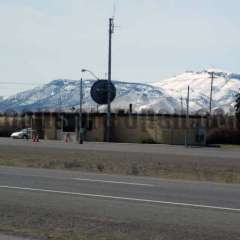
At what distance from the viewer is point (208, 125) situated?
91562 mm

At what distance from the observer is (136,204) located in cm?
1527

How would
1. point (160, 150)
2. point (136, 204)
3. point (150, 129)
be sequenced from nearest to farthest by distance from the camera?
point (136, 204) < point (160, 150) < point (150, 129)

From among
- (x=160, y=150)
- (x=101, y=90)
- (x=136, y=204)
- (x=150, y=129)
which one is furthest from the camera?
(x=101, y=90)

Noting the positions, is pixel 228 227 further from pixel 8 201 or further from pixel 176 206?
pixel 8 201

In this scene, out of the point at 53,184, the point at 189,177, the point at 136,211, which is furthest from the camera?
the point at 189,177

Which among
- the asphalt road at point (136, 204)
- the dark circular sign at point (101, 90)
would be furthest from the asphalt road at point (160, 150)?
the asphalt road at point (136, 204)

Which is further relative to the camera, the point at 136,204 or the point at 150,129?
the point at 150,129

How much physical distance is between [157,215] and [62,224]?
2.18 m

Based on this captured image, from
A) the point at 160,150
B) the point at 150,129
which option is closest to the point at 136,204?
the point at 160,150

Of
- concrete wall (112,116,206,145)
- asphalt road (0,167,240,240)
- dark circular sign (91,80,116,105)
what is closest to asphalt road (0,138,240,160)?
concrete wall (112,116,206,145)

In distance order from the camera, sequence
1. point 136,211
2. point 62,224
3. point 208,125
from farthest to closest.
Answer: point 208,125 → point 136,211 → point 62,224

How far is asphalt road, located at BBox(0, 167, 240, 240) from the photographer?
38.4 feet

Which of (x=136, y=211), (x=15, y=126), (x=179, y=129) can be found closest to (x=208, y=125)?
(x=179, y=129)

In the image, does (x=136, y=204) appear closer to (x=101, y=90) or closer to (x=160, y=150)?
(x=160, y=150)
